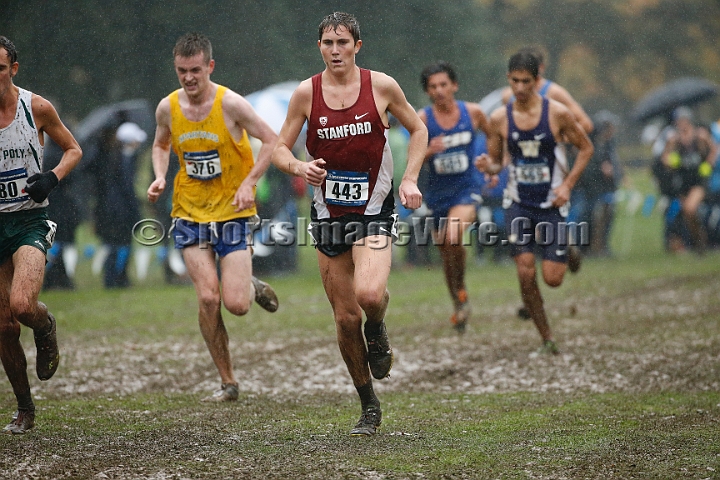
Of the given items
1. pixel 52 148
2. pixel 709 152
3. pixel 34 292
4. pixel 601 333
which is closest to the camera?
pixel 34 292

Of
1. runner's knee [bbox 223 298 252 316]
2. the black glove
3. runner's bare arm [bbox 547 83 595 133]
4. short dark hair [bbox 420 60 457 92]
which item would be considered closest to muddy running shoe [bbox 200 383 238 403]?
runner's knee [bbox 223 298 252 316]

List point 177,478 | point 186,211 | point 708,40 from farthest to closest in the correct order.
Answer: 1. point 708,40
2. point 186,211
3. point 177,478

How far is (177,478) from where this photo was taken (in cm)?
462

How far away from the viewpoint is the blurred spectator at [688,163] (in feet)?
55.3

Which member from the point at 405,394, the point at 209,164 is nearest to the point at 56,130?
the point at 209,164

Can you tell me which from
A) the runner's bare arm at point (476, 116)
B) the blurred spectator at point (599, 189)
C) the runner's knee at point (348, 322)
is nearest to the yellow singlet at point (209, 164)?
the runner's knee at point (348, 322)

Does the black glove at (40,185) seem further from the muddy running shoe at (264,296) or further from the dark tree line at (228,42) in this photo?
the dark tree line at (228,42)

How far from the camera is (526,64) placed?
327 inches

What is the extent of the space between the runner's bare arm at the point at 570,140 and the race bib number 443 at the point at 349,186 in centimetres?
→ 307

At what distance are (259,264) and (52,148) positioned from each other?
383 cm

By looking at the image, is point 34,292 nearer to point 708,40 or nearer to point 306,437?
point 306,437

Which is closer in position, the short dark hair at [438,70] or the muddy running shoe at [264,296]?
→ the muddy running shoe at [264,296]

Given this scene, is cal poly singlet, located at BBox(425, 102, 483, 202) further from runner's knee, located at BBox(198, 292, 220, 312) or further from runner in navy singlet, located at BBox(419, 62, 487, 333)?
runner's knee, located at BBox(198, 292, 220, 312)

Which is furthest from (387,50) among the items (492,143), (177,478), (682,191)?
(177,478)
